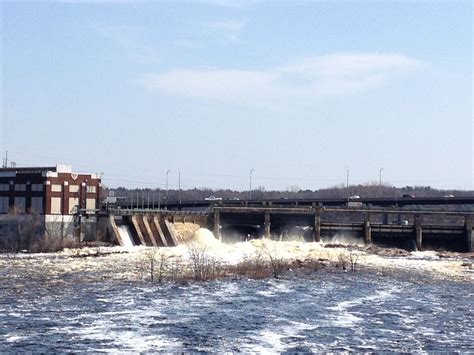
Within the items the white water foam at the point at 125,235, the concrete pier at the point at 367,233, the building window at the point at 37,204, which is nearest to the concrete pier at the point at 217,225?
the white water foam at the point at 125,235

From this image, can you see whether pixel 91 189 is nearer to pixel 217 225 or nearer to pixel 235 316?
pixel 217 225

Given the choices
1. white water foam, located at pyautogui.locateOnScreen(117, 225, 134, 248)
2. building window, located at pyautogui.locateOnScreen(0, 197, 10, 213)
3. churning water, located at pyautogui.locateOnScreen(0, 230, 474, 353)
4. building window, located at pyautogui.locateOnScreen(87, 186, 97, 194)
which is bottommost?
churning water, located at pyautogui.locateOnScreen(0, 230, 474, 353)

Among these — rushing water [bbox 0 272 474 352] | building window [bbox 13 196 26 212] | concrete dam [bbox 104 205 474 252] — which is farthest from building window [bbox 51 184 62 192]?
rushing water [bbox 0 272 474 352]

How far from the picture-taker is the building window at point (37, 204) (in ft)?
251

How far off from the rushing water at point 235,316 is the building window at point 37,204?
34001 mm

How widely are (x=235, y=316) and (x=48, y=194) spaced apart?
50.1 meters

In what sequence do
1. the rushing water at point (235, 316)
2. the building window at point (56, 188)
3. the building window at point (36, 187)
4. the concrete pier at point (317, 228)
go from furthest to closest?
1. the concrete pier at point (317, 228)
2. the building window at point (56, 188)
3. the building window at point (36, 187)
4. the rushing water at point (235, 316)

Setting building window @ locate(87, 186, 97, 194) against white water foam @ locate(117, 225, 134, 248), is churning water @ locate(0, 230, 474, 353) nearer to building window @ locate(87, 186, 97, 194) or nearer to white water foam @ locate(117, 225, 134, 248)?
white water foam @ locate(117, 225, 134, 248)

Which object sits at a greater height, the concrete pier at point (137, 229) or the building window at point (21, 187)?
the building window at point (21, 187)

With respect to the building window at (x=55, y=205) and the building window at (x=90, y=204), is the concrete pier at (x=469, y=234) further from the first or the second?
the building window at (x=55, y=205)

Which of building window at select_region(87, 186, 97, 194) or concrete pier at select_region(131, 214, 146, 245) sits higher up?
building window at select_region(87, 186, 97, 194)

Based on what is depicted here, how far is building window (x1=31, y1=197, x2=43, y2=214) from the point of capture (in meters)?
76.4

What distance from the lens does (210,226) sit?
3593 inches

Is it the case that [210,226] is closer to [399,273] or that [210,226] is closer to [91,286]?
[399,273]
